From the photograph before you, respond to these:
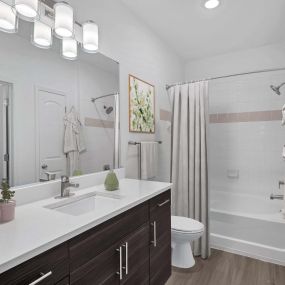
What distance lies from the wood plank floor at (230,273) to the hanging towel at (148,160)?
0.96 meters

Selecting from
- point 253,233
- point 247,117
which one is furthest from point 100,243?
point 247,117

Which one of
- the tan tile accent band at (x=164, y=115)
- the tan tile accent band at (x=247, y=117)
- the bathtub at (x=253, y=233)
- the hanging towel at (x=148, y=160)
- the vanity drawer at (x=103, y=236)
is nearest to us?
the vanity drawer at (x=103, y=236)

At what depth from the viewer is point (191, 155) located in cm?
238

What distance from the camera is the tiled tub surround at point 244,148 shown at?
2.88 meters

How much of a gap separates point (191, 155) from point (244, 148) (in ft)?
3.87

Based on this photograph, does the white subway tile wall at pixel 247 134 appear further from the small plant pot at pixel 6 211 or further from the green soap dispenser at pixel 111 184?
the small plant pot at pixel 6 211

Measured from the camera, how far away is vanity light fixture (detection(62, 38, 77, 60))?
60.6 inches

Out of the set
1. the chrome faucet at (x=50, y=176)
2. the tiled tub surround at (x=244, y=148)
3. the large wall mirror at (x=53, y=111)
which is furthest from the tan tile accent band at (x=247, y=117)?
the chrome faucet at (x=50, y=176)

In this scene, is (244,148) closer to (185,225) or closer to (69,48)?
(185,225)

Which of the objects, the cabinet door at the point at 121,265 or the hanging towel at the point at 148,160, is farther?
the hanging towel at the point at 148,160

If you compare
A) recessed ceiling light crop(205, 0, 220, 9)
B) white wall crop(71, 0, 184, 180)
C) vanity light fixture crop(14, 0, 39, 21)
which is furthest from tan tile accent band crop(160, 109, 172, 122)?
vanity light fixture crop(14, 0, 39, 21)

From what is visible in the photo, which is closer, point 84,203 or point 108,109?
point 84,203

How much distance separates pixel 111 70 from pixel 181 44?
1.48 metres

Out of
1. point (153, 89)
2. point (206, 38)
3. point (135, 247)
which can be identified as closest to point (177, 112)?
point (153, 89)
